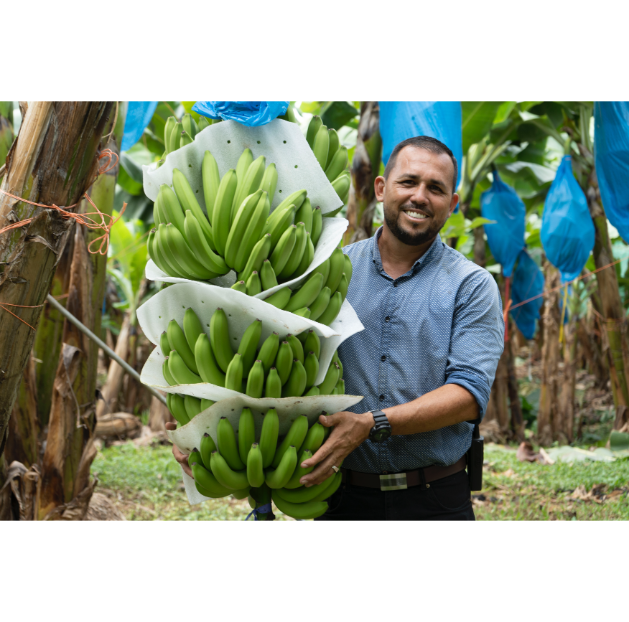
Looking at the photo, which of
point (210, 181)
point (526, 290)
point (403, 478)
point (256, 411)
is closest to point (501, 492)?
point (526, 290)

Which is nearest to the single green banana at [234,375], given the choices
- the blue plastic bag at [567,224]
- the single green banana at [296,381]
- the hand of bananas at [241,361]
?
the hand of bananas at [241,361]

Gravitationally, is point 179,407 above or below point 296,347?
below

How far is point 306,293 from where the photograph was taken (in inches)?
47.1

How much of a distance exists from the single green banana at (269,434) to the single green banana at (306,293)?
0.23m

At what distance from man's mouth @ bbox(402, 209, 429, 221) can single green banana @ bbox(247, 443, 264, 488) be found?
2.70 feet

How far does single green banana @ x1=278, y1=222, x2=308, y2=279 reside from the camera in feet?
3.83

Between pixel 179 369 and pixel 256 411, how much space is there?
0.67ft

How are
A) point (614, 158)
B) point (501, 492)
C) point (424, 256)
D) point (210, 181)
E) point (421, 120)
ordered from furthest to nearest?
point (501, 492)
point (614, 158)
point (421, 120)
point (424, 256)
point (210, 181)

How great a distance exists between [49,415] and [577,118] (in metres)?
4.66

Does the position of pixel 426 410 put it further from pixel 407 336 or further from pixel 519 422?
pixel 519 422

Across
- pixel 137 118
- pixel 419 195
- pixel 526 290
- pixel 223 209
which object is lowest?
pixel 223 209

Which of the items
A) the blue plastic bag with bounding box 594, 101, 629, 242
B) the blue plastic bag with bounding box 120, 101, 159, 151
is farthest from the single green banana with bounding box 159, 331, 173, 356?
the blue plastic bag with bounding box 594, 101, 629, 242

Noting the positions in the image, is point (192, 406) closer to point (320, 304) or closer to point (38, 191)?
point (320, 304)

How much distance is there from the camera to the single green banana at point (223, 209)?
1212mm
